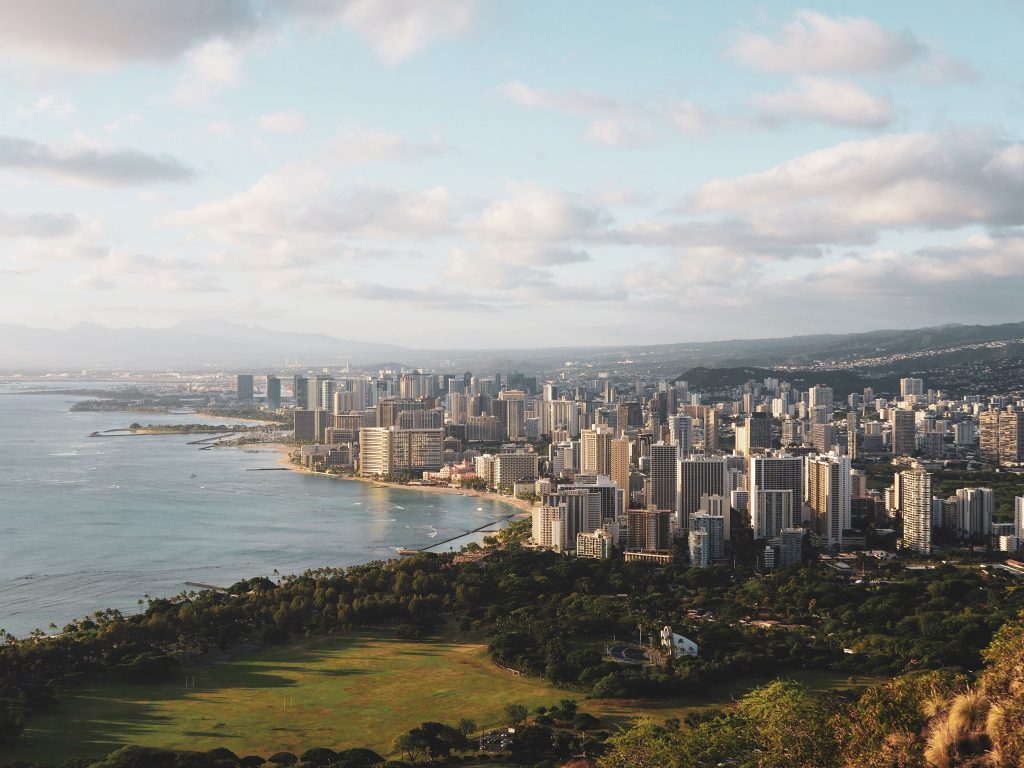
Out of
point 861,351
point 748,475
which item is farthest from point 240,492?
point 861,351

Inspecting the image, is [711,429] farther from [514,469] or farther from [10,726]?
[10,726]

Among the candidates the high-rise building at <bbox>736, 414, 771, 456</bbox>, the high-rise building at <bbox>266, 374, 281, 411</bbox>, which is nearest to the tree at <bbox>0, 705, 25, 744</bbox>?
the high-rise building at <bbox>736, 414, 771, 456</bbox>

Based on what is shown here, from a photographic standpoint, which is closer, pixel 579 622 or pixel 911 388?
pixel 579 622

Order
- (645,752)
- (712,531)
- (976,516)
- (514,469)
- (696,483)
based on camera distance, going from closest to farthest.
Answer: (645,752) < (712,531) < (976,516) < (696,483) < (514,469)

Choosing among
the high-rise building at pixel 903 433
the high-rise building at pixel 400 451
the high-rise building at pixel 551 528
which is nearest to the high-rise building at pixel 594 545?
the high-rise building at pixel 551 528

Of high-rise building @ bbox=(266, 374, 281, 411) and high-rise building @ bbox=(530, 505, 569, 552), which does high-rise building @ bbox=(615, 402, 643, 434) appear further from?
high-rise building @ bbox=(266, 374, 281, 411)

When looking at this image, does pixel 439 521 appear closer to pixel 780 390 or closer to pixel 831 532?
pixel 831 532

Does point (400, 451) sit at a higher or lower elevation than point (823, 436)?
lower

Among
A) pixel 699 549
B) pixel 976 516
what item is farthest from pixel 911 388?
pixel 699 549
